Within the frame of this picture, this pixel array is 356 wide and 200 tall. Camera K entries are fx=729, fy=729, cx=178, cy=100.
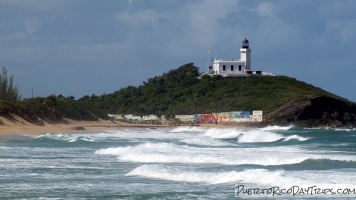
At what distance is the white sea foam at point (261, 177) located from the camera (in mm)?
19792

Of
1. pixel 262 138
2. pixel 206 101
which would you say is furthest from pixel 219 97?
pixel 262 138

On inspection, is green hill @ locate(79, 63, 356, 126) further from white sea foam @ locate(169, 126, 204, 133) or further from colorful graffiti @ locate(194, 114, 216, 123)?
white sea foam @ locate(169, 126, 204, 133)

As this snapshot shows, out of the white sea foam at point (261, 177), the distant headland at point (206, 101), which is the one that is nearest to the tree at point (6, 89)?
the distant headland at point (206, 101)

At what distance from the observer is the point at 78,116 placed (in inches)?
2665

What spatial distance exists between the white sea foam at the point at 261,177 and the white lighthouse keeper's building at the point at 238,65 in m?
76.3

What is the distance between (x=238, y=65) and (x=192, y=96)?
10.9m

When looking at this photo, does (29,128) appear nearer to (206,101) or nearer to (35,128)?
(35,128)

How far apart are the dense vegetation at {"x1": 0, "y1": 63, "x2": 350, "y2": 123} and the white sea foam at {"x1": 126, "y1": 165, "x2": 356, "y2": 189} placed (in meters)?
43.9

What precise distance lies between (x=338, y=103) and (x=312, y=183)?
211 feet

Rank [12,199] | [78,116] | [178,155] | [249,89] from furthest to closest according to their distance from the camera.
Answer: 1. [249,89]
2. [78,116]
3. [178,155]
4. [12,199]

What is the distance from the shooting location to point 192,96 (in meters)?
93.1

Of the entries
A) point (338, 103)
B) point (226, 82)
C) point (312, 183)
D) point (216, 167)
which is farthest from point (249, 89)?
point (312, 183)

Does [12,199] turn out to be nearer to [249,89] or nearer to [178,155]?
[178,155]

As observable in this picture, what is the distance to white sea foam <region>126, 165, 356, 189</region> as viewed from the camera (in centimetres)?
1979
